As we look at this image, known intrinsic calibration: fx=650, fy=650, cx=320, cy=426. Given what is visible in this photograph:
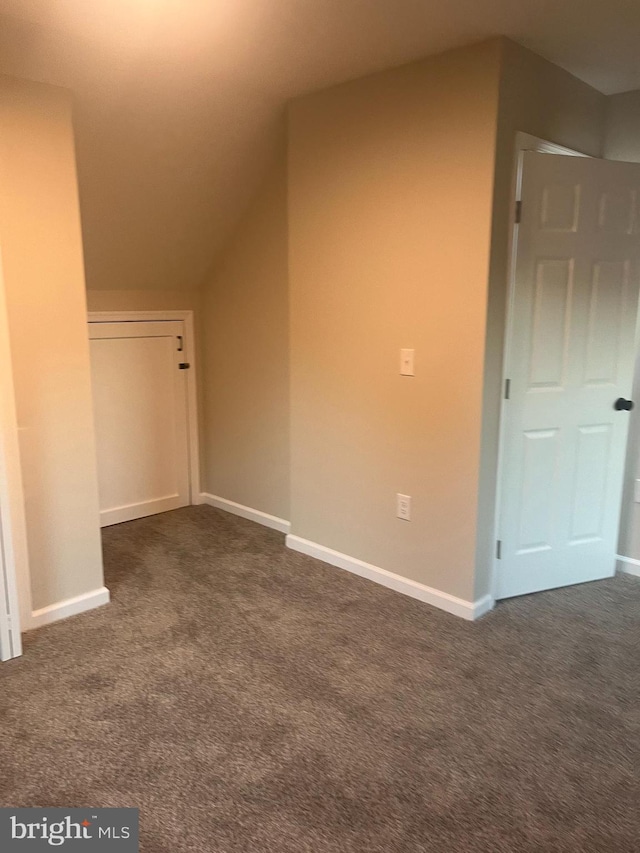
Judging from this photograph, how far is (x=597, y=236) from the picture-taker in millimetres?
2895

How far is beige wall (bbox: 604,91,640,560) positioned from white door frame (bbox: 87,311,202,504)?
2.55 meters

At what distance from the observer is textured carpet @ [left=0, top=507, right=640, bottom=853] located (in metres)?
1.79

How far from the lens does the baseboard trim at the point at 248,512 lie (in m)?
3.90

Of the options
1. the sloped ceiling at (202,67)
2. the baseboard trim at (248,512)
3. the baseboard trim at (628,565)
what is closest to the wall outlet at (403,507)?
the baseboard trim at (248,512)

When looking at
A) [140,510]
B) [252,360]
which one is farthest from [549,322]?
[140,510]

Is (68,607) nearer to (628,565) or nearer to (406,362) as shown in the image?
(406,362)

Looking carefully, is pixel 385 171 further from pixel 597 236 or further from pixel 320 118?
pixel 597 236

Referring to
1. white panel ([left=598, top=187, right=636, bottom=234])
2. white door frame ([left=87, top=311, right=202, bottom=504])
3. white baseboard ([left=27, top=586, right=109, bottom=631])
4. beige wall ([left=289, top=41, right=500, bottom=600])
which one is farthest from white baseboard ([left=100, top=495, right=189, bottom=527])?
white panel ([left=598, top=187, right=636, bottom=234])

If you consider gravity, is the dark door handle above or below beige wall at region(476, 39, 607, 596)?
below

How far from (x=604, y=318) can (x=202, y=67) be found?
2.06 meters

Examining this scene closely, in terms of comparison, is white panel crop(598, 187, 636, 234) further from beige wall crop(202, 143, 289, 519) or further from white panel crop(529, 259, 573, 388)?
beige wall crop(202, 143, 289, 519)

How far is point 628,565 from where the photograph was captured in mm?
3377

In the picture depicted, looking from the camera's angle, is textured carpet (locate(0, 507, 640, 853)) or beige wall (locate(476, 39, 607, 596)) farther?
beige wall (locate(476, 39, 607, 596))

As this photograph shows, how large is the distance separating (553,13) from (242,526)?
2974 mm
